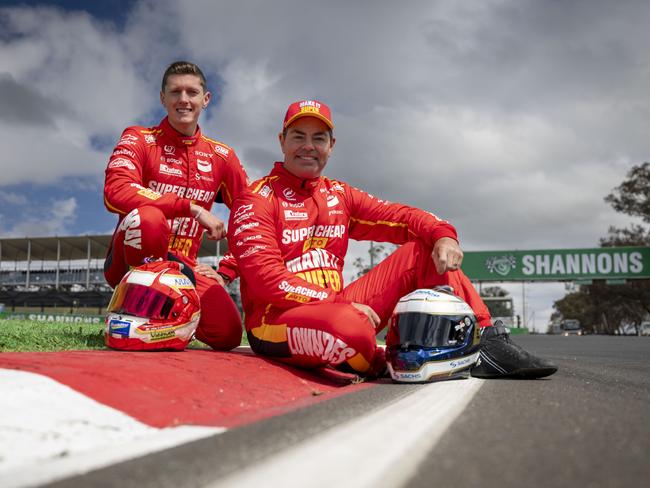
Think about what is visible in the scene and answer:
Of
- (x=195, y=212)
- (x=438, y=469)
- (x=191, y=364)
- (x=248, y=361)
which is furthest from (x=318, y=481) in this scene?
(x=195, y=212)

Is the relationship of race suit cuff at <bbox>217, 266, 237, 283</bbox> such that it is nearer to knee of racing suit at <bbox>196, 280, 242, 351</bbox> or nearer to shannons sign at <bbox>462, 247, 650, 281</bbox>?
knee of racing suit at <bbox>196, 280, 242, 351</bbox>

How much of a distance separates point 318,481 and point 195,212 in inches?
112

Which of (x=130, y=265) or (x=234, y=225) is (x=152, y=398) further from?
(x=130, y=265)

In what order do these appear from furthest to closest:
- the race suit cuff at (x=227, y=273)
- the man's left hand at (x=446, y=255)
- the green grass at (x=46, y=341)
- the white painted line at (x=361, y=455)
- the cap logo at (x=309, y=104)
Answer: the green grass at (x=46, y=341) → the race suit cuff at (x=227, y=273) → the cap logo at (x=309, y=104) → the man's left hand at (x=446, y=255) → the white painted line at (x=361, y=455)

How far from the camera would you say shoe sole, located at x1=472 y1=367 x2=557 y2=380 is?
3.13 m

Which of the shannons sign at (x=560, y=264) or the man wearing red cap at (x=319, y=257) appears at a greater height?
the shannons sign at (x=560, y=264)

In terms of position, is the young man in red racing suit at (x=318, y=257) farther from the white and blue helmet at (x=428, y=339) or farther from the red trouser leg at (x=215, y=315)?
the red trouser leg at (x=215, y=315)

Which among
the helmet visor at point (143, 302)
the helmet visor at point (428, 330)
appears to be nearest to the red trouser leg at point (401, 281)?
the helmet visor at point (428, 330)

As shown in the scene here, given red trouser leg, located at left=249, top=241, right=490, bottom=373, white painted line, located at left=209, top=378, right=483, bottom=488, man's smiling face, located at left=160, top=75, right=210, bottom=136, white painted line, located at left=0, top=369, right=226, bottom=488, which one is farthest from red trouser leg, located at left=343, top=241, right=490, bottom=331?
white painted line, located at left=0, top=369, right=226, bottom=488

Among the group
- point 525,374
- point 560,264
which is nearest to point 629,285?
point 560,264

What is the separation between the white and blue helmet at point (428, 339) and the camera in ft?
9.52

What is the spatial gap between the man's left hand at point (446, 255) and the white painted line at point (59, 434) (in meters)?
2.05

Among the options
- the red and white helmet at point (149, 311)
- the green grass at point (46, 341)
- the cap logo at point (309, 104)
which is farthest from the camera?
the green grass at point (46, 341)

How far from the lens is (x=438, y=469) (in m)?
1.08
